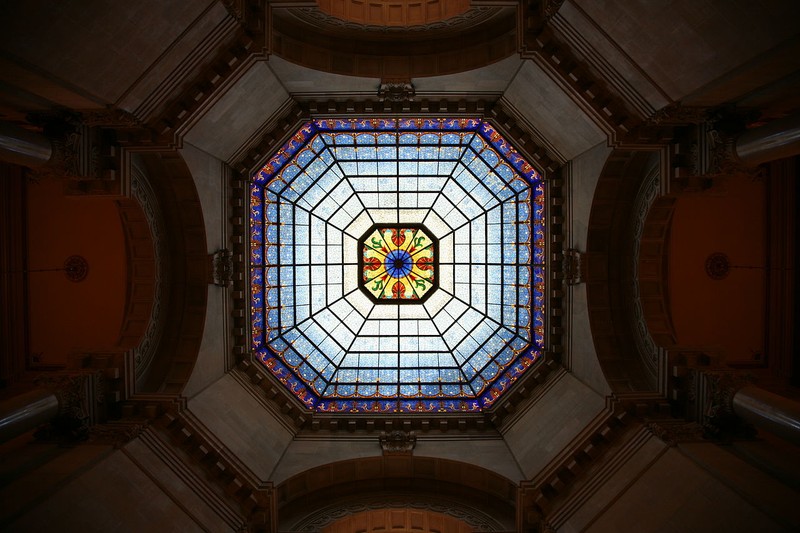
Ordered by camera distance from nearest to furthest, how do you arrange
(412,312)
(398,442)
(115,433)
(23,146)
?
(23,146), (115,433), (398,442), (412,312)

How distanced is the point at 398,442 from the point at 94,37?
13.6 meters

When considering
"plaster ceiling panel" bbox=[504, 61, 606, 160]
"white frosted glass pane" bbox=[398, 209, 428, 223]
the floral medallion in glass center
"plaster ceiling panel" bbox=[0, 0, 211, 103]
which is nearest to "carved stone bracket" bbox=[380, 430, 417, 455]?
the floral medallion in glass center

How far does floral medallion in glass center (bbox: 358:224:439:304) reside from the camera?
2039cm

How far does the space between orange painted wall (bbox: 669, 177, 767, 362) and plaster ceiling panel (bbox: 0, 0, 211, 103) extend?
14336 mm

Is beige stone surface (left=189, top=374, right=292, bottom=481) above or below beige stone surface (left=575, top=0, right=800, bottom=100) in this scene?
below

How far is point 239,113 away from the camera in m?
14.8

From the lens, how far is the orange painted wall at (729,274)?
1509 centimetres

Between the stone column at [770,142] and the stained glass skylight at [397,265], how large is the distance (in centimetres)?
737

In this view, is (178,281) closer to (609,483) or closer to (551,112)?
(551,112)

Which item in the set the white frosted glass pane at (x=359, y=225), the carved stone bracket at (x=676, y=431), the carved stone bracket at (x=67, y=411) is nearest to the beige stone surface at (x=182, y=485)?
the carved stone bracket at (x=67, y=411)

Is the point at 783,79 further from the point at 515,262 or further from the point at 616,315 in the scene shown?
the point at 515,262

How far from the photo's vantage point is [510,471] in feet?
50.2

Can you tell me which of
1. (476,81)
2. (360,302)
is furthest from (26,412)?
(476,81)

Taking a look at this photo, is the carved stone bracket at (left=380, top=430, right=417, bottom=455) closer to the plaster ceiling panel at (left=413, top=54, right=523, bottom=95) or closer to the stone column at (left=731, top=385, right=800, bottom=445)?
the stone column at (left=731, top=385, right=800, bottom=445)
